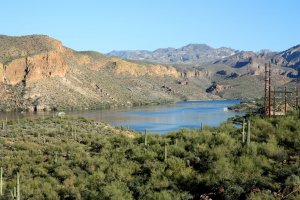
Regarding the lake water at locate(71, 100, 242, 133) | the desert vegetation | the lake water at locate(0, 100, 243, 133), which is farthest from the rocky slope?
the desert vegetation

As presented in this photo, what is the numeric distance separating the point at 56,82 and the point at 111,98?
24.2 meters

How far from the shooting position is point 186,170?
15.2m

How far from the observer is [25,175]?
19953 millimetres

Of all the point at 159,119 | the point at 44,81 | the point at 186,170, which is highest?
the point at 44,81

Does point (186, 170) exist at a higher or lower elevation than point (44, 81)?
lower

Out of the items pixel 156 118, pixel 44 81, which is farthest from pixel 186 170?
pixel 44 81

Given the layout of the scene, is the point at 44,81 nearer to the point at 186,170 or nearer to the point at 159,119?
the point at 159,119

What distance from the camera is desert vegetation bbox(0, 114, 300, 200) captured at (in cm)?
1288

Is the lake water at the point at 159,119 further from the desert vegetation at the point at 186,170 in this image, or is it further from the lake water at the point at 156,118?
the desert vegetation at the point at 186,170

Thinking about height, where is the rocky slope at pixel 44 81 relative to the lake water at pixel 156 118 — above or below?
above

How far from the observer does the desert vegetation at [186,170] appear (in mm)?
12875

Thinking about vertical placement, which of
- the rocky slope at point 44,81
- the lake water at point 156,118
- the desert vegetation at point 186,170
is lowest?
the lake water at point 156,118

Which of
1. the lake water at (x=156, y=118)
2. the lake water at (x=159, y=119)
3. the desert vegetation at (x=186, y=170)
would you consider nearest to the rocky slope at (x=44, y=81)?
the lake water at (x=156, y=118)

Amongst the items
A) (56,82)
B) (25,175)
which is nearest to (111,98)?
(56,82)
